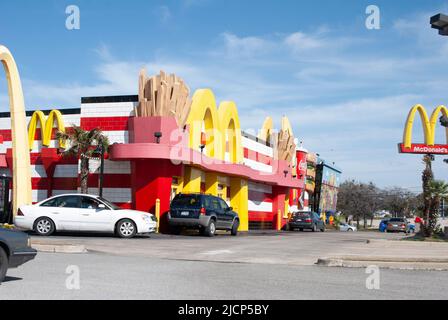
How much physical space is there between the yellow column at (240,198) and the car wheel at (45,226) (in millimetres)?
18304

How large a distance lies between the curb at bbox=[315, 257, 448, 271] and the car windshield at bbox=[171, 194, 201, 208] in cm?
1046

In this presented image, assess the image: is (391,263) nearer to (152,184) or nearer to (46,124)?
(152,184)

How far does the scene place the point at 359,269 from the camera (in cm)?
1283

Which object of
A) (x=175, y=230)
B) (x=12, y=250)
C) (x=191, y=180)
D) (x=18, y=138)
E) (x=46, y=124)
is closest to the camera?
(x=12, y=250)

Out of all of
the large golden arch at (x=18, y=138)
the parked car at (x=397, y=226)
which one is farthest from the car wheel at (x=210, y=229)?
the parked car at (x=397, y=226)

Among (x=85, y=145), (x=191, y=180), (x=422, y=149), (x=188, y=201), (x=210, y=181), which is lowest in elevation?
(x=188, y=201)

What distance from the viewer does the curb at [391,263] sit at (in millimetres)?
13156

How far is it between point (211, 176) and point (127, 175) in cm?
637

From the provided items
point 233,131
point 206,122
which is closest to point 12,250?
point 206,122

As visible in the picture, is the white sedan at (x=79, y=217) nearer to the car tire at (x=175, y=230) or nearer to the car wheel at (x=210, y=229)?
the car wheel at (x=210, y=229)

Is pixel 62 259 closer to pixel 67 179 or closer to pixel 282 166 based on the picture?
pixel 67 179

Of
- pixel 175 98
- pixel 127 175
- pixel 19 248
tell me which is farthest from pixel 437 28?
pixel 127 175

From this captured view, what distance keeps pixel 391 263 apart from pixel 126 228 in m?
10.1

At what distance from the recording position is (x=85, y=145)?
26969mm
